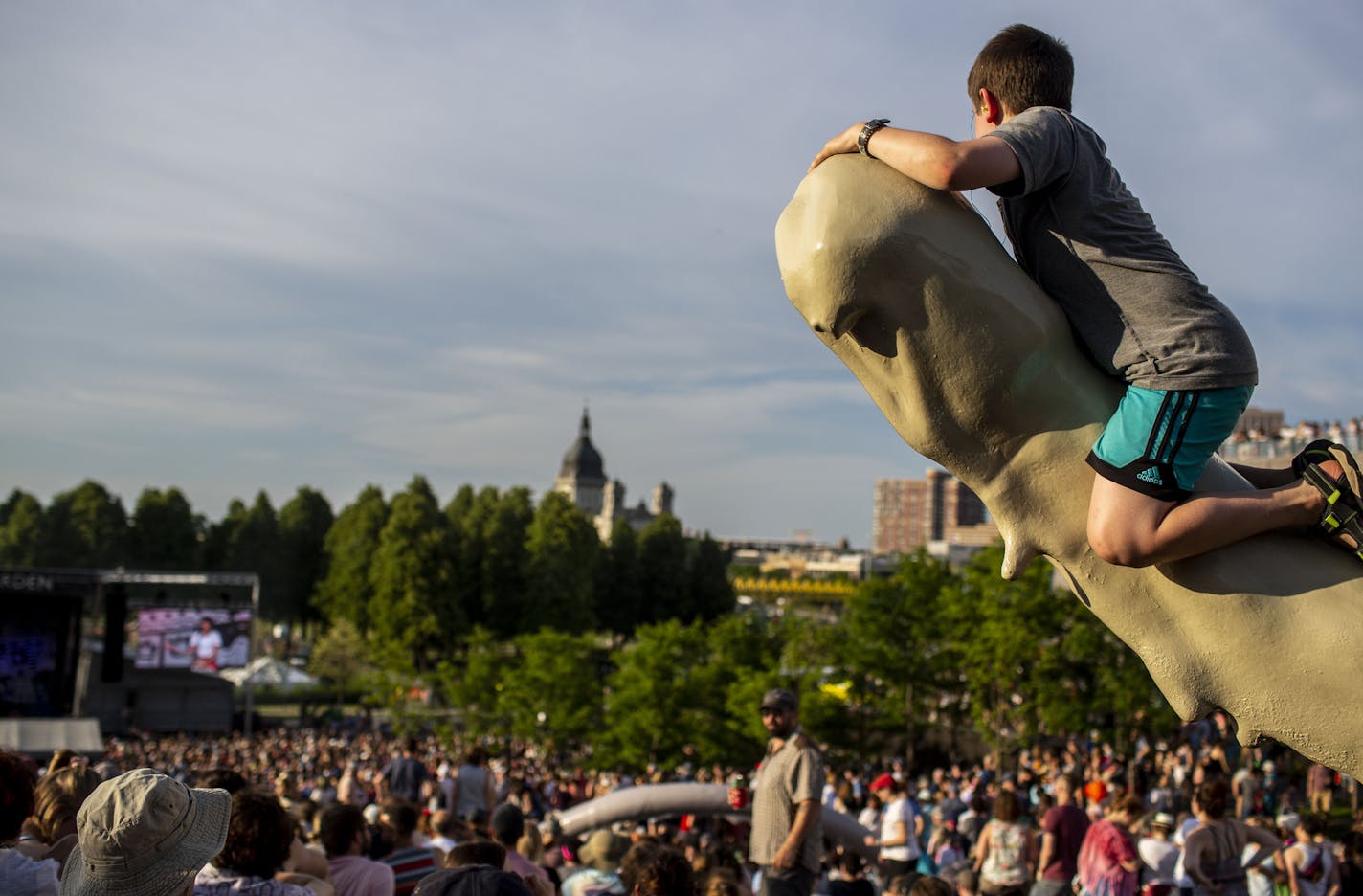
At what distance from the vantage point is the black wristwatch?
217cm

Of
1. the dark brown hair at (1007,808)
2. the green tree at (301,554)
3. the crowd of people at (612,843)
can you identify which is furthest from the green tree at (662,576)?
the dark brown hair at (1007,808)

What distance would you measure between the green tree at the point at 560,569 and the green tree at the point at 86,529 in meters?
24.2

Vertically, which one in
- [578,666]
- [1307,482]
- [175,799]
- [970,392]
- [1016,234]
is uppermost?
[1016,234]

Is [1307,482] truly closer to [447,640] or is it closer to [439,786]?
[439,786]

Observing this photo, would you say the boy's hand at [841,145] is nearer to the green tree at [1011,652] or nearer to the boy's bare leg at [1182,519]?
the boy's bare leg at [1182,519]

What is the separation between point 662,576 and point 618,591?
9.10ft

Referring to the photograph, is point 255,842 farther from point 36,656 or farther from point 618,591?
point 618,591

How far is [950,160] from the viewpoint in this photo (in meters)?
2.03

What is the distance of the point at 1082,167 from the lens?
7.14 feet

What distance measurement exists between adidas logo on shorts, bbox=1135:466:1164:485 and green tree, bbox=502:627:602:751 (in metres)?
37.7

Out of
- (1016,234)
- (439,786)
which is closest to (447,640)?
(439,786)

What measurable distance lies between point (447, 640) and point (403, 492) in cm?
991

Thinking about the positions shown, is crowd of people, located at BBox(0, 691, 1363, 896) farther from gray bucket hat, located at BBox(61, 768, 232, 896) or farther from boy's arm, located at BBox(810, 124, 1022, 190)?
boy's arm, located at BBox(810, 124, 1022, 190)

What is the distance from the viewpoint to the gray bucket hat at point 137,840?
273 cm
